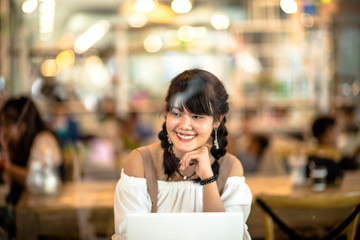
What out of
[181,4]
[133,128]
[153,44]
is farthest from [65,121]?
[181,4]

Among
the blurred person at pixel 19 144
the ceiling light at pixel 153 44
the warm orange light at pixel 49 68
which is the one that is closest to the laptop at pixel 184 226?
the blurred person at pixel 19 144

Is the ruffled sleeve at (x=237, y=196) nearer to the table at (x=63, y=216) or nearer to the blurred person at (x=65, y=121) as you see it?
the table at (x=63, y=216)

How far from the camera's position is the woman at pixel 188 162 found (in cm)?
180

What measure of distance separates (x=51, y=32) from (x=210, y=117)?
3789 mm

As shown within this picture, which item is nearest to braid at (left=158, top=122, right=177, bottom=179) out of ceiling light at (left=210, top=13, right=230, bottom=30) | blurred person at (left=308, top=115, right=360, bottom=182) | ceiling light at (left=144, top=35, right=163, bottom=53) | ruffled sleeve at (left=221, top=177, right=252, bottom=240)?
ruffled sleeve at (left=221, top=177, right=252, bottom=240)

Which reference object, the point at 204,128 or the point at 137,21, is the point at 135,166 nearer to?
the point at 204,128

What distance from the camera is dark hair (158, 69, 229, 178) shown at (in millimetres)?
1808

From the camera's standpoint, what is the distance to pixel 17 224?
276 centimetres

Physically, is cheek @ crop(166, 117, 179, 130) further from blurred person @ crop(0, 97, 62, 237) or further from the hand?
blurred person @ crop(0, 97, 62, 237)

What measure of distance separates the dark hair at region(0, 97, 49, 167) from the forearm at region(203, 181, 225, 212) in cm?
165

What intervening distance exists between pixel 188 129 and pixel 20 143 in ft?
5.43

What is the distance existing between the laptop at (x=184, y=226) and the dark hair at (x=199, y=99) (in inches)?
15.4

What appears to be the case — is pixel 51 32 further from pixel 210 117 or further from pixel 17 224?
pixel 210 117

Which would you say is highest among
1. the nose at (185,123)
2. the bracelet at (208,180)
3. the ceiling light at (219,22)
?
the ceiling light at (219,22)
